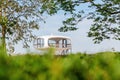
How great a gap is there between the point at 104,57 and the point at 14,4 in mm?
27680

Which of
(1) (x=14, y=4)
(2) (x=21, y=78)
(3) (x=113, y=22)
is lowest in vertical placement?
(2) (x=21, y=78)

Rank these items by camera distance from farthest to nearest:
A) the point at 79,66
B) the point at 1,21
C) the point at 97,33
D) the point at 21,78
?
1. the point at 1,21
2. the point at 97,33
3. the point at 79,66
4. the point at 21,78

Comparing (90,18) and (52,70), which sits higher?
(90,18)

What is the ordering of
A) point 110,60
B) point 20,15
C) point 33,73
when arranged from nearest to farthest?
point 33,73 < point 110,60 < point 20,15

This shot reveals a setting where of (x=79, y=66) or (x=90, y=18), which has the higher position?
(x=90, y=18)

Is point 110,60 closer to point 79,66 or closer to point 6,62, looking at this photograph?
point 79,66

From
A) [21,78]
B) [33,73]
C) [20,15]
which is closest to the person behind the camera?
[21,78]

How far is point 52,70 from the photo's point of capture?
6.82ft

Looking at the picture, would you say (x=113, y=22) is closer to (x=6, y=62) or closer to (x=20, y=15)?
(x=20, y=15)

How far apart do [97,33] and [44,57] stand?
2323 centimetres

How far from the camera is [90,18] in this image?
26.0 metres

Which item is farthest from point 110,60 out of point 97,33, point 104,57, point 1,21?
point 1,21

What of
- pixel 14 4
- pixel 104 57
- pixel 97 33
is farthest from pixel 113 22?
pixel 104 57

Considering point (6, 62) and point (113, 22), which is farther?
point (113, 22)
